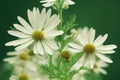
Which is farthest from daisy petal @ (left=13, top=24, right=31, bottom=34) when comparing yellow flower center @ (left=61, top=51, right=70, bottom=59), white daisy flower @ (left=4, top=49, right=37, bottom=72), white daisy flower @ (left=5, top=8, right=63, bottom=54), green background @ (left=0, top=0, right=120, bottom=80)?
green background @ (left=0, top=0, right=120, bottom=80)

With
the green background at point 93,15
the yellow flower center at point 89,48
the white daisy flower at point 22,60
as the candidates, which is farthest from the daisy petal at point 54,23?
the green background at point 93,15

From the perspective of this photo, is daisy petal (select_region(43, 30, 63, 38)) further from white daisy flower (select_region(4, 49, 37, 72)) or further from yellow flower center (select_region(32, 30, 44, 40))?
white daisy flower (select_region(4, 49, 37, 72))

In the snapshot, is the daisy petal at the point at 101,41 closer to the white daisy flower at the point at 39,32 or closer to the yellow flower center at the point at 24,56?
the white daisy flower at the point at 39,32

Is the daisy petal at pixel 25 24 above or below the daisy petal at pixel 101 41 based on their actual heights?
above

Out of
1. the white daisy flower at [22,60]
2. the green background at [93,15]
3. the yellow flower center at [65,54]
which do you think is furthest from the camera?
the green background at [93,15]

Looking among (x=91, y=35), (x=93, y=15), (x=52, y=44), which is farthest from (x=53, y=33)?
(x=93, y=15)

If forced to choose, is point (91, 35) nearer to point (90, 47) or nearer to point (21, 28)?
point (90, 47)
